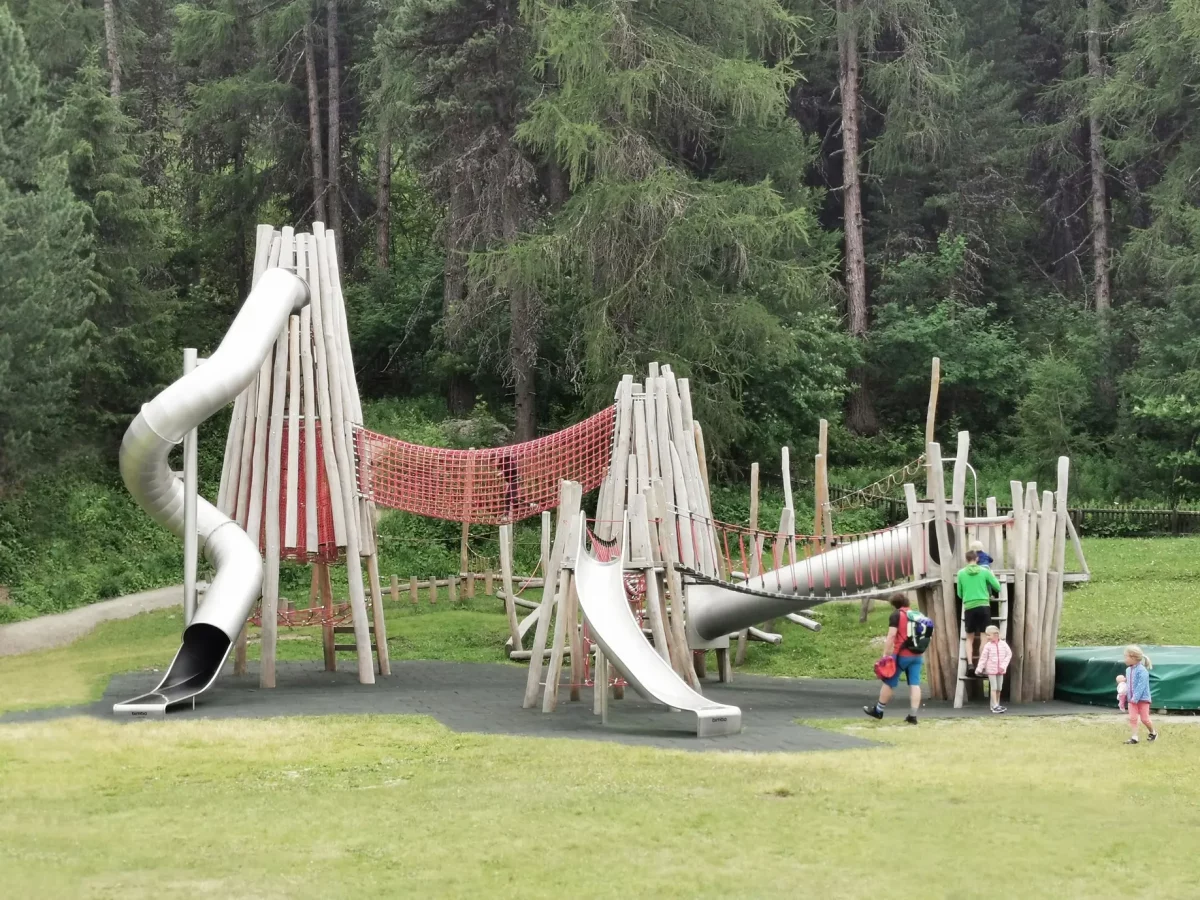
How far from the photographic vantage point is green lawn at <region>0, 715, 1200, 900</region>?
28.1 ft

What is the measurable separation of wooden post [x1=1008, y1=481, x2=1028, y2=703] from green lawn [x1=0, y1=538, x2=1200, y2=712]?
3.23 metres

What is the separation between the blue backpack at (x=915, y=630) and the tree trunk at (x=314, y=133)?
83.9ft

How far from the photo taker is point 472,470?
2006 cm

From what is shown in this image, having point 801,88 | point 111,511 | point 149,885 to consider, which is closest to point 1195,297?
point 801,88

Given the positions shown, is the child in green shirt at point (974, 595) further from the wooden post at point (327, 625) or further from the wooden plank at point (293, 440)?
the wooden post at point (327, 625)

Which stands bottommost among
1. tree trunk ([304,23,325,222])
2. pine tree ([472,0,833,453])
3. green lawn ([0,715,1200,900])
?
green lawn ([0,715,1200,900])

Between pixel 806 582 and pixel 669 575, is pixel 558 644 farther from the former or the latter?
pixel 806 582

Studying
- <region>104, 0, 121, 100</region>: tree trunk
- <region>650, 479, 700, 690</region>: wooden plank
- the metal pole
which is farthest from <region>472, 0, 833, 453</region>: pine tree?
the metal pole

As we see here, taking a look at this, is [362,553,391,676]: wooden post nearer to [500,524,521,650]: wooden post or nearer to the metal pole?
[500,524,521,650]: wooden post

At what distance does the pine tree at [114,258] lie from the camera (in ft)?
106

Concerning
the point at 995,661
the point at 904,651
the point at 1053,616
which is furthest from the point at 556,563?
the point at 1053,616

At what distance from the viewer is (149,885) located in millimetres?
8508

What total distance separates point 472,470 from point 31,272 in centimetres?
1069

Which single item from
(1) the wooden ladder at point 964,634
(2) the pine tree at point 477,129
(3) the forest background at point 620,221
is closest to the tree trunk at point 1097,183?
(3) the forest background at point 620,221
